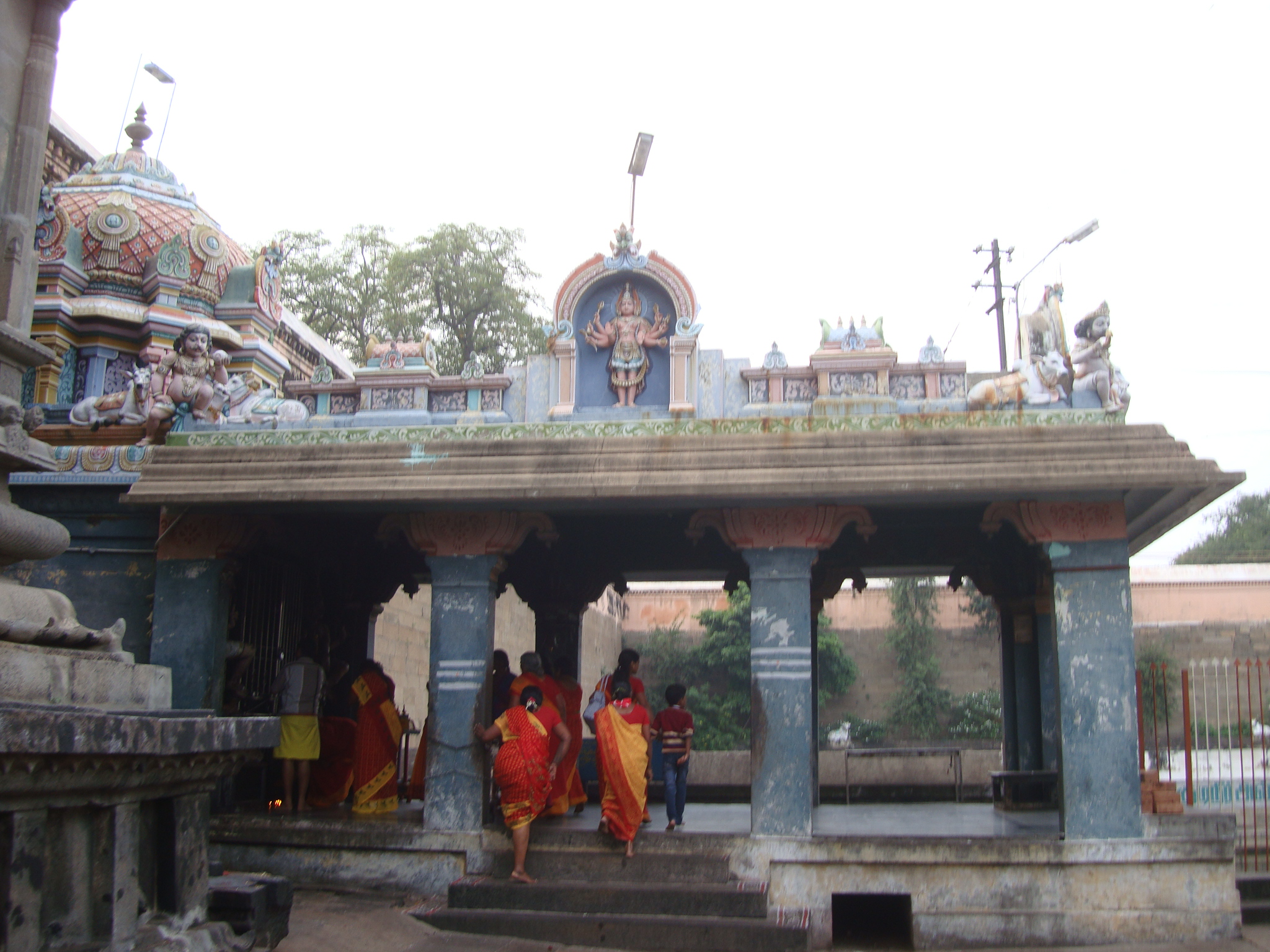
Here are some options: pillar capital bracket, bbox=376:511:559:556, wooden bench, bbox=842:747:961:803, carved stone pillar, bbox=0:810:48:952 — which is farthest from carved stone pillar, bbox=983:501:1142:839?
carved stone pillar, bbox=0:810:48:952

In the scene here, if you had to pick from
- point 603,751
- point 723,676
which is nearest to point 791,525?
point 603,751

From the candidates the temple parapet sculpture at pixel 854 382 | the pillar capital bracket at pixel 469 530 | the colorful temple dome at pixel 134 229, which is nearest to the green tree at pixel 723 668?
the colorful temple dome at pixel 134 229

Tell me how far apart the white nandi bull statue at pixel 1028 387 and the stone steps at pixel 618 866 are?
3.79 meters

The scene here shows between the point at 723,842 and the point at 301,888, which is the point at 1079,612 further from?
the point at 301,888

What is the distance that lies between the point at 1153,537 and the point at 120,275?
9954mm

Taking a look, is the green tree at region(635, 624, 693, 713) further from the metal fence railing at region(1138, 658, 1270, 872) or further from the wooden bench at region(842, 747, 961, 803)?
the wooden bench at region(842, 747, 961, 803)

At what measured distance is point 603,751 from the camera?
26.7ft

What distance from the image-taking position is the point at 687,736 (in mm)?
8648

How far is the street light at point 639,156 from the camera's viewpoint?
9766 mm

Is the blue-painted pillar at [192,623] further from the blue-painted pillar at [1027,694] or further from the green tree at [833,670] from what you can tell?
the green tree at [833,670]

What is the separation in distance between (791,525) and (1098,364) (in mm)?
2514

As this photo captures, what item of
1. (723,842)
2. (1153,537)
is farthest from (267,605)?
(1153,537)

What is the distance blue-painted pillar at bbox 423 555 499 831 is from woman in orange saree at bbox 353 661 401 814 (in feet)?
2.88

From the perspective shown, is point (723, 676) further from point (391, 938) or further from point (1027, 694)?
point (391, 938)
